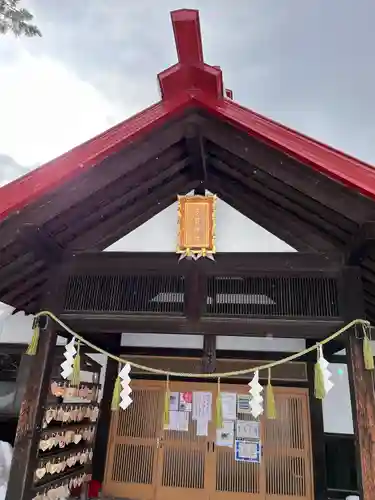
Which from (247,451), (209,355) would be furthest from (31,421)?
(247,451)

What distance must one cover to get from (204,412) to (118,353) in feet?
5.80

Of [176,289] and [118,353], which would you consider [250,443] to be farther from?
[176,289]

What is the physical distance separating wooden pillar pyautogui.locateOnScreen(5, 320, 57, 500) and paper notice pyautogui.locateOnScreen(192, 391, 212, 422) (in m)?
3.09

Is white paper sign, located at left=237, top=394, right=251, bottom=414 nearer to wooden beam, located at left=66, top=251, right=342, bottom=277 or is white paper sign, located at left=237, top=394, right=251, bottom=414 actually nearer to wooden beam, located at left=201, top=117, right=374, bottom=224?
Result: wooden beam, located at left=66, top=251, right=342, bottom=277

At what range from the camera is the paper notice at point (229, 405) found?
608 centimetres

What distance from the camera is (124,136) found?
301cm

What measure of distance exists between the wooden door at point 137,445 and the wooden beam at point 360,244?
4162mm

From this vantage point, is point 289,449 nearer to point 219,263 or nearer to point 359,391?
point 359,391

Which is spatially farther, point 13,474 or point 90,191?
point 13,474

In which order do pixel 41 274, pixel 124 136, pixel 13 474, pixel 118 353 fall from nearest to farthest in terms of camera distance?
pixel 124 136 < pixel 13 474 < pixel 41 274 < pixel 118 353

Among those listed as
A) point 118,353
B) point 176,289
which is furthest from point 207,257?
point 118,353

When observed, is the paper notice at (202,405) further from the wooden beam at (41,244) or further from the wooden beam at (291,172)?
the wooden beam at (291,172)

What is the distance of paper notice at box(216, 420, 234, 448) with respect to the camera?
19.6ft

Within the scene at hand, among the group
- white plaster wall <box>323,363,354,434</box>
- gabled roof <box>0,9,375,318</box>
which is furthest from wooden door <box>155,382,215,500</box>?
gabled roof <box>0,9,375,318</box>
